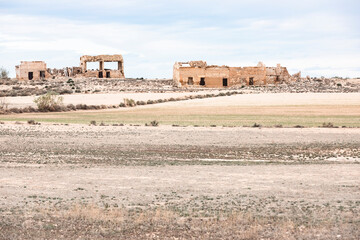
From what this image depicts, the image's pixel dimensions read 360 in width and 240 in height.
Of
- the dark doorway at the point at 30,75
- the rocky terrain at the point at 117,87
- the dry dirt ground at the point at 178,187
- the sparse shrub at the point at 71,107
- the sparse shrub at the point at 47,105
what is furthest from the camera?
the dark doorway at the point at 30,75

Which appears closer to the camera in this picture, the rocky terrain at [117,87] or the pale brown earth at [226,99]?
the pale brown earth at [226,99]

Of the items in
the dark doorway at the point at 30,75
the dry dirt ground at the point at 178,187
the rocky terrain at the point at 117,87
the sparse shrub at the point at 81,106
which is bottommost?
the dry dirt ground at the point at 178,187

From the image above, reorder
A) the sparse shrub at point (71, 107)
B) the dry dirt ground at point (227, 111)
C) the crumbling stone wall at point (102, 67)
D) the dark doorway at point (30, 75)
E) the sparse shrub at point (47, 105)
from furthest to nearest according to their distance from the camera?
the dark doorway at point (30, 75), the crumbling stone wall at point (102, 67), the sparse shrub at point (71, 107), the sparse shrub at point (47, 105), the dry dirt ground at point (227, 111)

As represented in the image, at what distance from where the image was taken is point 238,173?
16.6m

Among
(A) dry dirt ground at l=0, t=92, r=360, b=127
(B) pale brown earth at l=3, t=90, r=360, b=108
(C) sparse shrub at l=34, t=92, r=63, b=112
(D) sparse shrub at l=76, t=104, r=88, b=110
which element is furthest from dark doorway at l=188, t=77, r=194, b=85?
(C) sparse shrub at l=34, t=92, r=63, b=112

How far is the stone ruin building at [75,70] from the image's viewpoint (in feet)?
248

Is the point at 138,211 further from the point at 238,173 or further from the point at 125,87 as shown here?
the point at 125,87

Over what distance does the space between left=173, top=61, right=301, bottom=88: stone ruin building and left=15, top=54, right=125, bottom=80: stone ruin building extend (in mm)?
9883

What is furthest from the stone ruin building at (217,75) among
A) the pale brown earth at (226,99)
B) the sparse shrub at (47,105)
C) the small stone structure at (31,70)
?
the sparse shrub at (47,105)

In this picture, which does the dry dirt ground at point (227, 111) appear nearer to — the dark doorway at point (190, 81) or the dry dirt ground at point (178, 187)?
the dark doorway at point (190, 81)

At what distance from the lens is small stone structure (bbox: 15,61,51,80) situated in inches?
2972

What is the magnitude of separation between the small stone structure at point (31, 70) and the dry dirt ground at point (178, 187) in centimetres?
5145

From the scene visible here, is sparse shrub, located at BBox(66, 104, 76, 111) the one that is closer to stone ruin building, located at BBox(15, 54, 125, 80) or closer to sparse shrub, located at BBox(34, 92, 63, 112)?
sparse shrub, located at BBox(34, 92, 63, 112)

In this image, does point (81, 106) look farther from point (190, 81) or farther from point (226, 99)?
point (190, 81)
